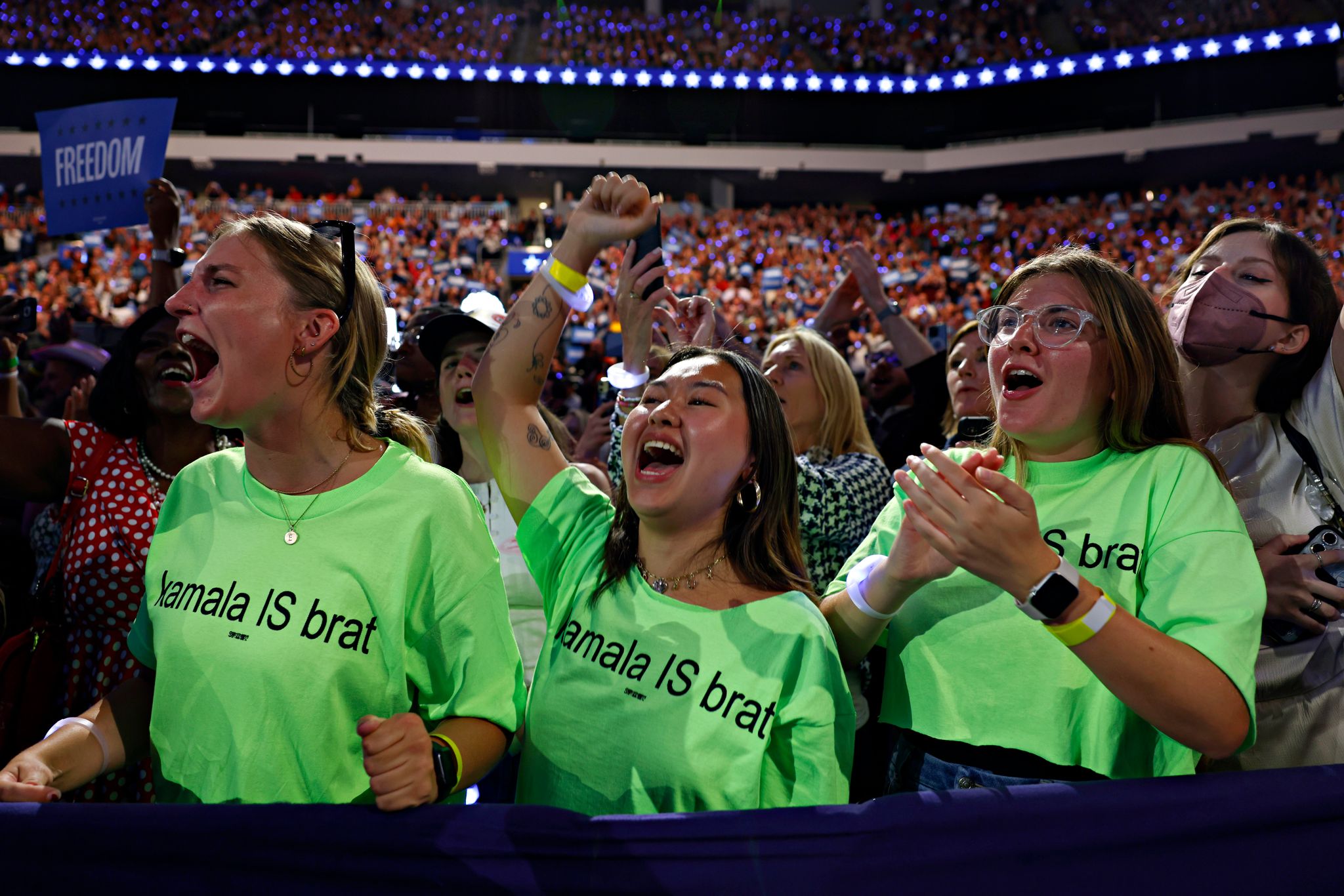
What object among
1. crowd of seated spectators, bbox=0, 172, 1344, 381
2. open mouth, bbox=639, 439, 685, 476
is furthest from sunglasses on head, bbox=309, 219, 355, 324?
crowd of seated spectators, bbox=0, 172, 1344, 381

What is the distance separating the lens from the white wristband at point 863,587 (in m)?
1.63

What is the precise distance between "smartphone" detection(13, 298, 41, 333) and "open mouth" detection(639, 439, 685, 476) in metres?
2.22

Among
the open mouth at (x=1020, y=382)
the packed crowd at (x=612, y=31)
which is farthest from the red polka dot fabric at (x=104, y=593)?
the packed crowd at (x=612, y=31)

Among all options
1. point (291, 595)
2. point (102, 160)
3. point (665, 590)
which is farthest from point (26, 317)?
point (665, 590)

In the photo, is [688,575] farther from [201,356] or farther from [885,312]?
[885,312]

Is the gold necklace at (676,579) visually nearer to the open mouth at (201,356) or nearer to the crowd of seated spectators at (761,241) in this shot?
the open mouth at (201,356)

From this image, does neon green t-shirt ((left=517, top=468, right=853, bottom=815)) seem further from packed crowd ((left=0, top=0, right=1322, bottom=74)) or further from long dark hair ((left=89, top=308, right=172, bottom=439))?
packed crowd ((left=0, top=0, right=1322, bottom=74))

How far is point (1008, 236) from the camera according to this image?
2220 cm

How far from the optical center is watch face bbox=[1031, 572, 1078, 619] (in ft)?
4.20

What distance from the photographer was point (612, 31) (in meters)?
25.6

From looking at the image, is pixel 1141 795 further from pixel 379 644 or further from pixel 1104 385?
pixel 379 644

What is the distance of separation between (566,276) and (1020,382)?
0.79m

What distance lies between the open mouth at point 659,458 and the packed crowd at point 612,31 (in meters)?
24.5

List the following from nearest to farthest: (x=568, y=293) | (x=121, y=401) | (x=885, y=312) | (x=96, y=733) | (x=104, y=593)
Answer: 1. (x=96, y=733)
2. (x=568, y=293)
3. (x=104, y=593)
4. (x=121, y=401)
5. (x=885, y=312)
